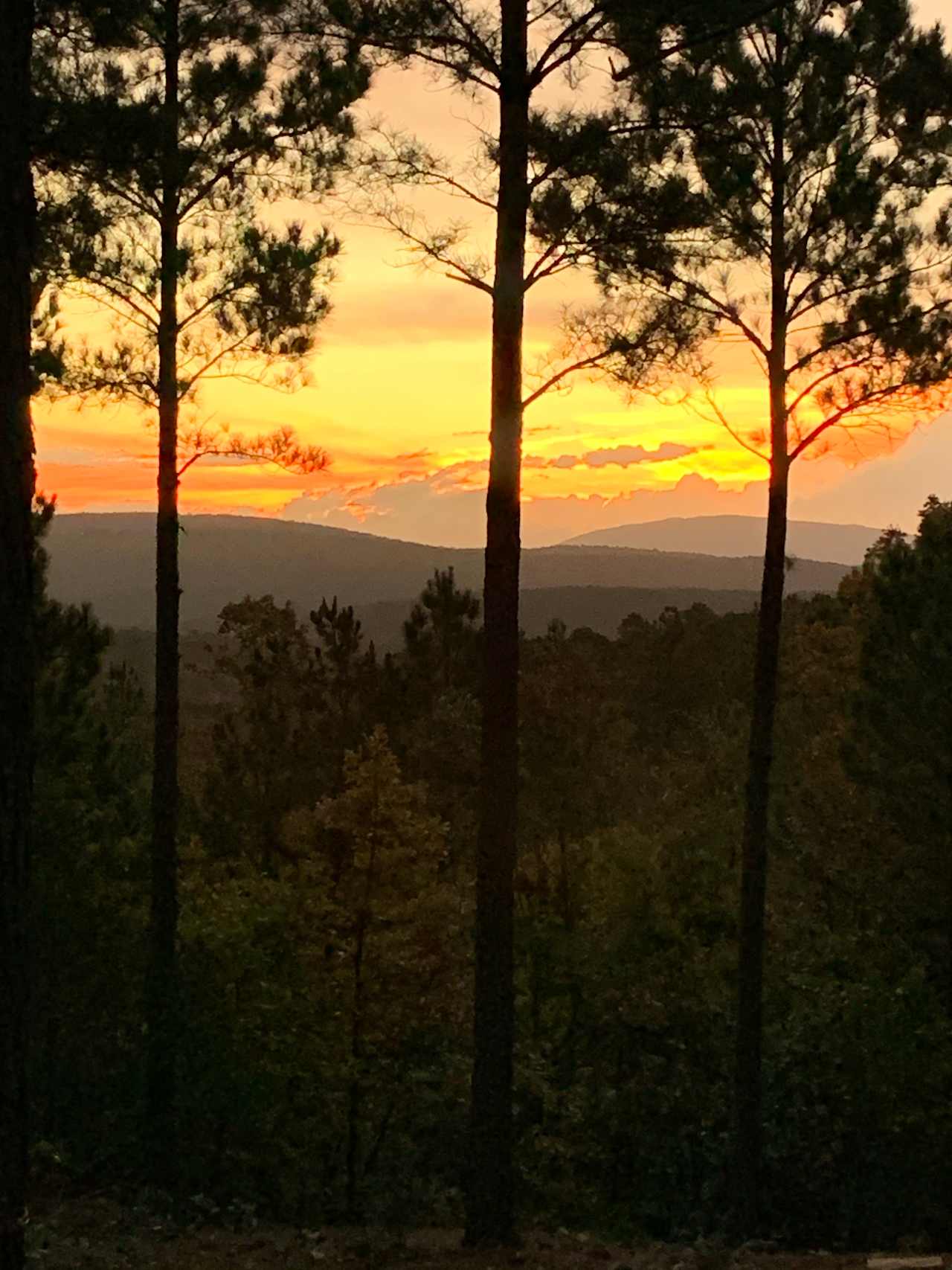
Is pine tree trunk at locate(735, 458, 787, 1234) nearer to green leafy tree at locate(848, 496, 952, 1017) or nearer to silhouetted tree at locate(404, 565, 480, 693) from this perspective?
green leafy tree at locate(848, 496, 952, 1017)

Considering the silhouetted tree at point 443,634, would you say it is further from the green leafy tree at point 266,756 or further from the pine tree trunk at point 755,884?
the pine tree trunk at point 755,884

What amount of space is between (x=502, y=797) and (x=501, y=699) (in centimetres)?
73

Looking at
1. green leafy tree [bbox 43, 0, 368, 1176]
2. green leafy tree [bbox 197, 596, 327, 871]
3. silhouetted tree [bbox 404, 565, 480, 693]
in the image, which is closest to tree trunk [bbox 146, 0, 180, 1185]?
green leafy tree [bbox 43, 0, 368, 1176]

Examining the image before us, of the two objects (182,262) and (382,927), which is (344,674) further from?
(182,262)

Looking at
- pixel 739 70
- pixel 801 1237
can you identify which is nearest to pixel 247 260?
pixel 739 70

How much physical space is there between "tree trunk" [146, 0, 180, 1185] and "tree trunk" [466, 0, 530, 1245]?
426 centimetres

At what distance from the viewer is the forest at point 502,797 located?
9359mm

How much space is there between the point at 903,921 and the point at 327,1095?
9.46m

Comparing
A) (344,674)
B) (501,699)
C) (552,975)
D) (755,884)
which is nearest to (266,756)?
(344,674)

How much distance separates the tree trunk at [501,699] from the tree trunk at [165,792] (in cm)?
426

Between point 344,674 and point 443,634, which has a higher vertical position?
point 443,634

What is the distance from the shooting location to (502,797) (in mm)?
9297

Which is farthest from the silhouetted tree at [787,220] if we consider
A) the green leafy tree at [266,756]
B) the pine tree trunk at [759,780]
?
the green leafy tree at [266,756]

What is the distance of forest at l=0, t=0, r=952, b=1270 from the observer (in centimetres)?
936
